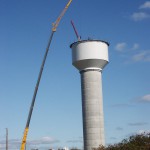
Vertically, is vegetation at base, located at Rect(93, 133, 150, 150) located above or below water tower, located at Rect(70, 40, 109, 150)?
below

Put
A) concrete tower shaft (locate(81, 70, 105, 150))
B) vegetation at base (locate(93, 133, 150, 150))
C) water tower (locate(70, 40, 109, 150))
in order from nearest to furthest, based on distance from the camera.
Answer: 1. vegetation at base (locate(93, 133, 150, 150))
2. concrete tower shaft (locate(81, 70, 105, 150))
3. water tower (locate(70, 40, 109, 150))

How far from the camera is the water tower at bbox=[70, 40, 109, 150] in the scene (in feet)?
212

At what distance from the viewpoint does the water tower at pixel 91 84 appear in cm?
6450

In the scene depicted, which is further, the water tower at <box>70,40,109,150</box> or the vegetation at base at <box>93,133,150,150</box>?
the water tower at <box>70,40,109,150</box>

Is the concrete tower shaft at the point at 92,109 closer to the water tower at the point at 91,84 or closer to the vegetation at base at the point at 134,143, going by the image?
the water tower at the point at 91,84

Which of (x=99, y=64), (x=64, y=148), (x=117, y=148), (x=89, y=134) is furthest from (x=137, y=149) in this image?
(x=64, y=148)

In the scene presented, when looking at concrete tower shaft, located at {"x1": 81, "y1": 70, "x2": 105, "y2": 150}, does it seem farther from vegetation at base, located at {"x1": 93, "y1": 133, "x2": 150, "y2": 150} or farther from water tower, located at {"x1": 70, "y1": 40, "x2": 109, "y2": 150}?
vegetation at base, located at {"x1": 93, "y1": 133, "x2": 150, "y2": 150}

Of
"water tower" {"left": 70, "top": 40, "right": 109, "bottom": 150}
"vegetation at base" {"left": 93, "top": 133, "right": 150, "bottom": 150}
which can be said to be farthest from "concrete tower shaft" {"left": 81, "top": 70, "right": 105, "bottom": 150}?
Answer: "vegetation at base" {"left": 93, "top": 133, "right": 150, "bottom": 150}

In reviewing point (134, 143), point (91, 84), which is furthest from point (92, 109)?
point (134, 143)

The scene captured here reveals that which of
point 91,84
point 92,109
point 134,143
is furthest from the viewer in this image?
point 91,84

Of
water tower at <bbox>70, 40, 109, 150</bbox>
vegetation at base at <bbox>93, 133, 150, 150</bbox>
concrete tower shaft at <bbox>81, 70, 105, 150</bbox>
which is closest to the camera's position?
vegetation at base at <bbox>93, 133, 150, 150</bbox>

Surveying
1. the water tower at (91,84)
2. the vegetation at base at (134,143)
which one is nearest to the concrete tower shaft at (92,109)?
the water tower at (91,84)

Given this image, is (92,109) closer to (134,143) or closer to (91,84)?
(91,84)

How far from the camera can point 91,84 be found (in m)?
66.1
